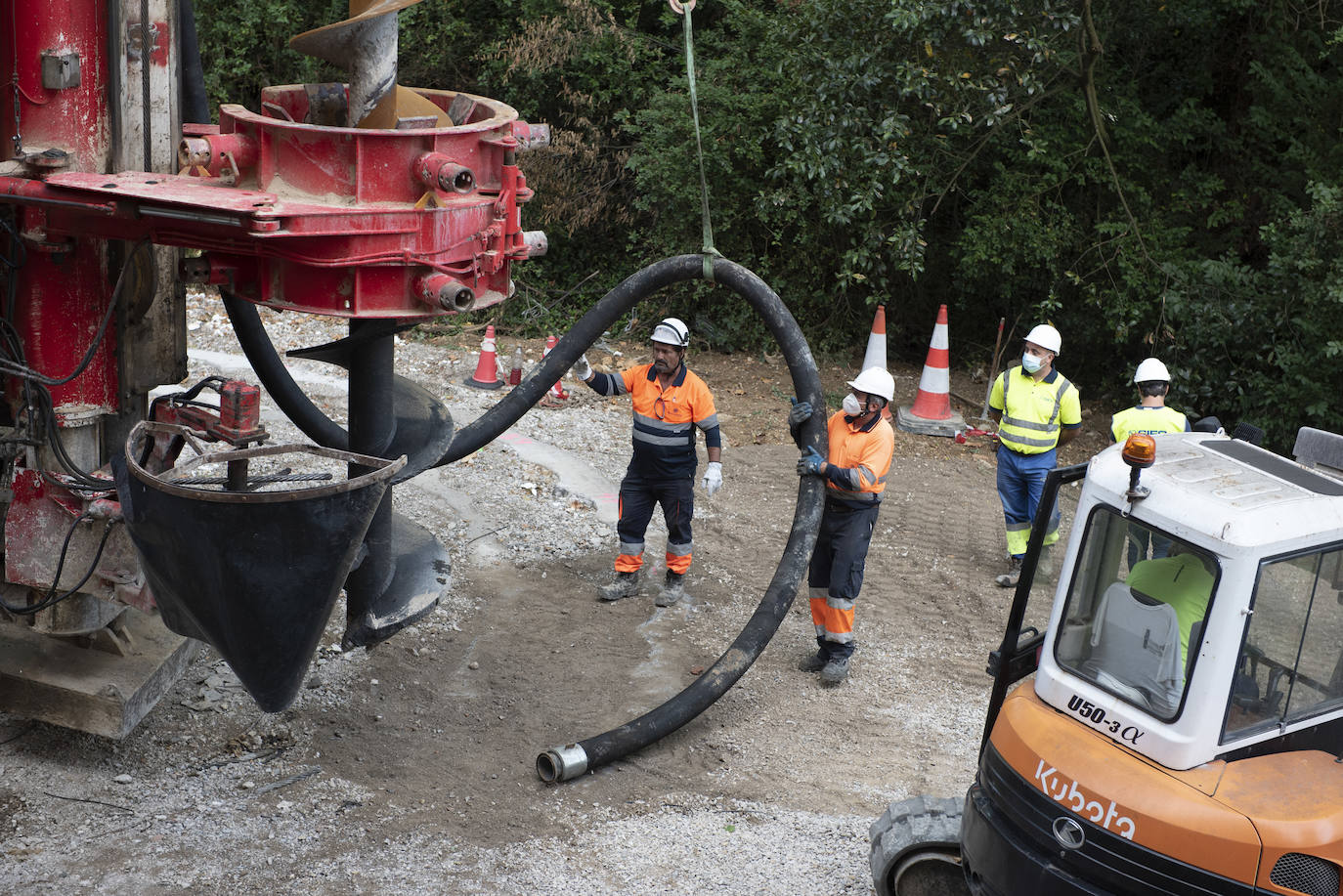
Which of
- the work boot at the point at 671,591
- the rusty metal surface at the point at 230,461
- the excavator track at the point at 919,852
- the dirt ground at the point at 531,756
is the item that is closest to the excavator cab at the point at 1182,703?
the excavator track at the point at 919,852

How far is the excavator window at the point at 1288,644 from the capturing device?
3.43 meters

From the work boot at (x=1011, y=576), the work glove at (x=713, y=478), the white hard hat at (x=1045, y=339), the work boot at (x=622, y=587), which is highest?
the white hard hat at (x=1045, y=339)

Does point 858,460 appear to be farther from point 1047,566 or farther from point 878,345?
point 878,345

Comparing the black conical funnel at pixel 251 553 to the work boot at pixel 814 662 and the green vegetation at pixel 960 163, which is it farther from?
the green vegetation at pixel 960 163

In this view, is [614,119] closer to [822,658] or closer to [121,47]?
[822,658]

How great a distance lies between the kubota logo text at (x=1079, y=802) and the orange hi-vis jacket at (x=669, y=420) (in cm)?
371

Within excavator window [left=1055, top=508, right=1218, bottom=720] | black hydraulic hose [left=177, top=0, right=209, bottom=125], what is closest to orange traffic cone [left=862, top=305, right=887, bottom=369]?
black hydraulic hose [left=177, top=0, right=209, bottom=125]

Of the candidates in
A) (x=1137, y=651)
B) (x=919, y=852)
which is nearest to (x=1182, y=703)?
(x=1137, y=651)

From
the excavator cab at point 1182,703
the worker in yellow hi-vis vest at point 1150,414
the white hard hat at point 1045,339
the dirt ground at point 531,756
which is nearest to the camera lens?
the excavator cab at point 1182,703

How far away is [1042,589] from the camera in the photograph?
8250mm

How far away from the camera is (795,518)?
618cm

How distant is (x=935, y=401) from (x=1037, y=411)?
3.00m

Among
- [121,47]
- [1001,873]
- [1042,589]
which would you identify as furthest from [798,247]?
[1001,873]

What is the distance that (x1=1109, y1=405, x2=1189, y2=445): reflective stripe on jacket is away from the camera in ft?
23.6
